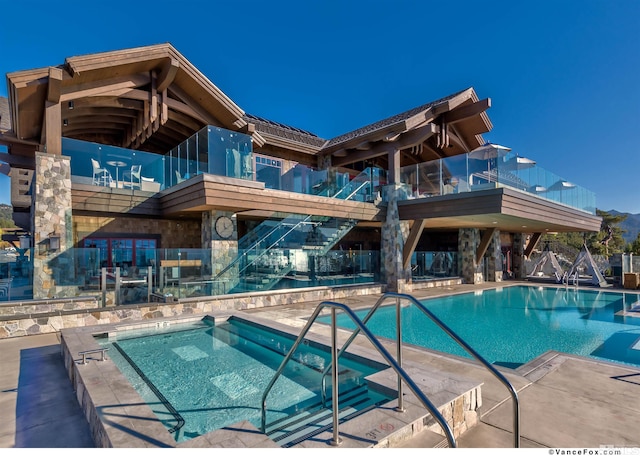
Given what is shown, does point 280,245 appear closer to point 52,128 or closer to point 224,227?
point 224,227

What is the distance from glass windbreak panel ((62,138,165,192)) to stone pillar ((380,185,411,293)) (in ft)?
29.4

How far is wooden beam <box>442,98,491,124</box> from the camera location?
14609 millimetres

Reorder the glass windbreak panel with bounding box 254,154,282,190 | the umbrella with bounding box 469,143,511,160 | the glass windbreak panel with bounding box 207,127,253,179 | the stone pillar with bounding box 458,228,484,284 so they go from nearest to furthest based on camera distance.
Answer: the glass windbreak panel with bounding box 207,127,253,179, the umbrella with bounding box 469,143,511,160, the glass windbreak panel with bounding box 254,154,282,190, the stone pillar with bounding box 458,228,484,284

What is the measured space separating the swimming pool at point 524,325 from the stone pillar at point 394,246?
1866mm

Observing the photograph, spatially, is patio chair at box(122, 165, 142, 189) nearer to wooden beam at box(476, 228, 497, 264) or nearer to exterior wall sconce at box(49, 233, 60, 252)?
exterior wall sconce at box(49, 233, 60, 252)

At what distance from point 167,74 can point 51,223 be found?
5830mm

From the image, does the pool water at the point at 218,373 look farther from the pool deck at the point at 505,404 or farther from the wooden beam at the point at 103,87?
the wooden beam at the point at 103,87

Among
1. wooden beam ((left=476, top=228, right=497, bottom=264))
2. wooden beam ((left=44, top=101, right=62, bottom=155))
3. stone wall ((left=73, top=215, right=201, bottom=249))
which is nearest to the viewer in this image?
wooden beam ((left=44, top=101, right=62, bottom=155))

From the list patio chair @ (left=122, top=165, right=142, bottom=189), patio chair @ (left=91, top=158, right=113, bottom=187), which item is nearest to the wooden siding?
patio chair @ (left=122, top=165, right=142, bottom=189)

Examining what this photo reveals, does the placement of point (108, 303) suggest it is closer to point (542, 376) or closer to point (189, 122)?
point (189, 122)

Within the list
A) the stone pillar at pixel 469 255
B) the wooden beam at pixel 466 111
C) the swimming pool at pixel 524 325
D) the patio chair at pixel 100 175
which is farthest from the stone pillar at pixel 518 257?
the patio chair at pixel 100 175

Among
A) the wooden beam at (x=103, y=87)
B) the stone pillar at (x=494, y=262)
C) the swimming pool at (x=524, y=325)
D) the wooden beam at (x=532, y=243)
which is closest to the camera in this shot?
the swimming pool at (x=524, y=325)

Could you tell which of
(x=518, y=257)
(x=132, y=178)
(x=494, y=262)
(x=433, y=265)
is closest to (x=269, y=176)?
(x=132, y=178)

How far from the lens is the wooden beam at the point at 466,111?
575 inches
